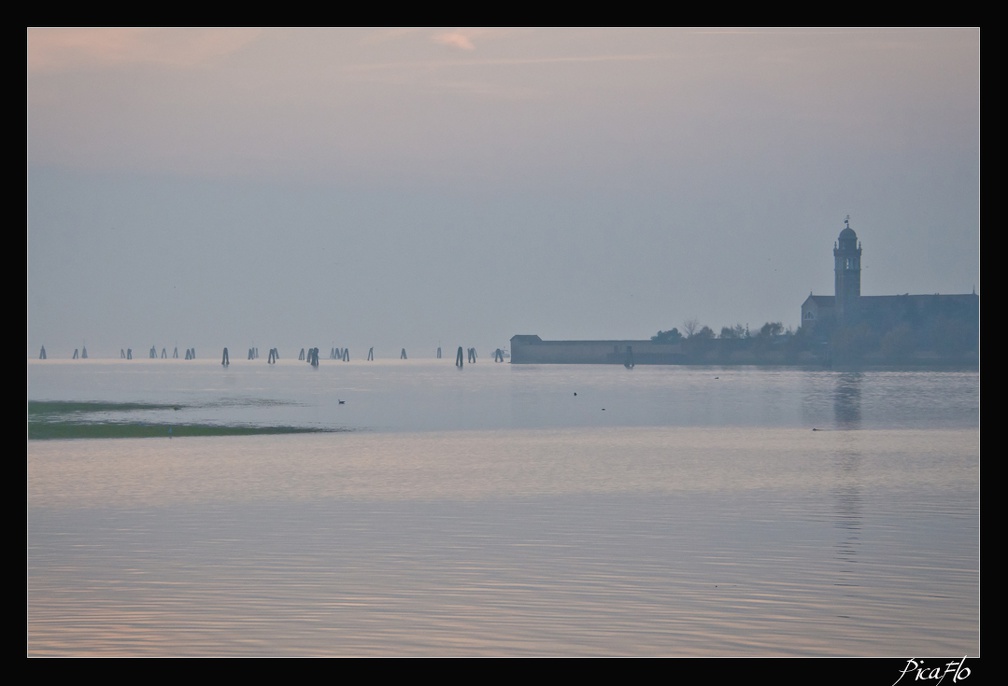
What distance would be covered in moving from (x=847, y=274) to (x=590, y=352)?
37854mm

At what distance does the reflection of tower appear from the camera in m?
149

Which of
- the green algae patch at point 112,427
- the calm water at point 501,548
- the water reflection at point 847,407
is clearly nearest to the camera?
the calm water at point 501,548

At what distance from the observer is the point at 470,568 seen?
13148 mm

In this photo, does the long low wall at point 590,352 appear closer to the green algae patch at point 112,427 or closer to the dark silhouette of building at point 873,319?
the dark silhouette of building at point 873,319

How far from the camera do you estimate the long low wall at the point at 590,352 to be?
17062cm

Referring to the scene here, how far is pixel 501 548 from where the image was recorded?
14.5 m

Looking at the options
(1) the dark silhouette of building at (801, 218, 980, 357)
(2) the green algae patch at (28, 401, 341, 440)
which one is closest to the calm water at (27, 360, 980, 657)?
(2) the green algae patch at (28, 401, 341, 440)

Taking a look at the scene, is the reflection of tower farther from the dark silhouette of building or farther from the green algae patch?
the green algae patch

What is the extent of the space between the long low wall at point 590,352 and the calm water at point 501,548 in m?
139

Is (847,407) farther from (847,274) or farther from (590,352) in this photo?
(590,352)

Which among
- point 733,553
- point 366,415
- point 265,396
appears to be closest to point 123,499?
point 733,553

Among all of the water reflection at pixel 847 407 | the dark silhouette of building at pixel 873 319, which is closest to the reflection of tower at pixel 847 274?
the dark silhouette of building at pixel 873 319
